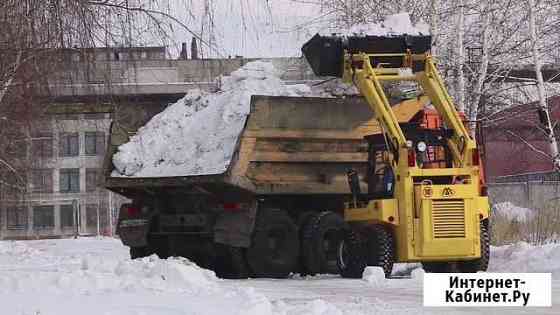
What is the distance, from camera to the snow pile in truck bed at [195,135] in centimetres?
1530

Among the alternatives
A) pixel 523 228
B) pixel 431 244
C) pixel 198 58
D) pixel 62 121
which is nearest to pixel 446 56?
pixel 523 228


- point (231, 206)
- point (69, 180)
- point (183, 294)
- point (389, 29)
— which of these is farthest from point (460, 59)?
point (69, 180)

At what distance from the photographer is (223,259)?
16.3 meters

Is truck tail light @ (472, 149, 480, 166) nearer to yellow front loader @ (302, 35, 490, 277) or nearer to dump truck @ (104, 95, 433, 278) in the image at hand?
yellow front loader @ (302, 35, 490, 277)

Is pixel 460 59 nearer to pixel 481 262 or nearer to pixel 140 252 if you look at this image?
pixel 481 262

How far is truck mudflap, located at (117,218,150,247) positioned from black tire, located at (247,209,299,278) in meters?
1.85

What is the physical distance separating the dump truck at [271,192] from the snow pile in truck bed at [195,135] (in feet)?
0.60

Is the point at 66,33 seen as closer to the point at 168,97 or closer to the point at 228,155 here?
the point at 228,155

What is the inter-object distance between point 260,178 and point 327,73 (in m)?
1.84

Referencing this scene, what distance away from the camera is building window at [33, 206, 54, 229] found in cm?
6856

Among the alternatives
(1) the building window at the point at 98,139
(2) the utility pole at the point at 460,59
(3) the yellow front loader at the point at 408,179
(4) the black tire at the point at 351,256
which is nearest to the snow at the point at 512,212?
(2) the utility pole at the point at 460,59

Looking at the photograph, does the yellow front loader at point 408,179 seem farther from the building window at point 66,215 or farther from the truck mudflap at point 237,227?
the building window at point 66,215

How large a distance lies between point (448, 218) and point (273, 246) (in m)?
2.85

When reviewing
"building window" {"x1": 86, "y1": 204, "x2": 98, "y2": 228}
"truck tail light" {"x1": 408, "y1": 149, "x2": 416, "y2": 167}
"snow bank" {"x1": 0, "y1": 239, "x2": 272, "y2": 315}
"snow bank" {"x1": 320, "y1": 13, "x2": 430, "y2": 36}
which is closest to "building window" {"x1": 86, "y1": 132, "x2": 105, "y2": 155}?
"snow bank" {"x1": 0, "y1": 239, "x2": 272, "y2": 315}
